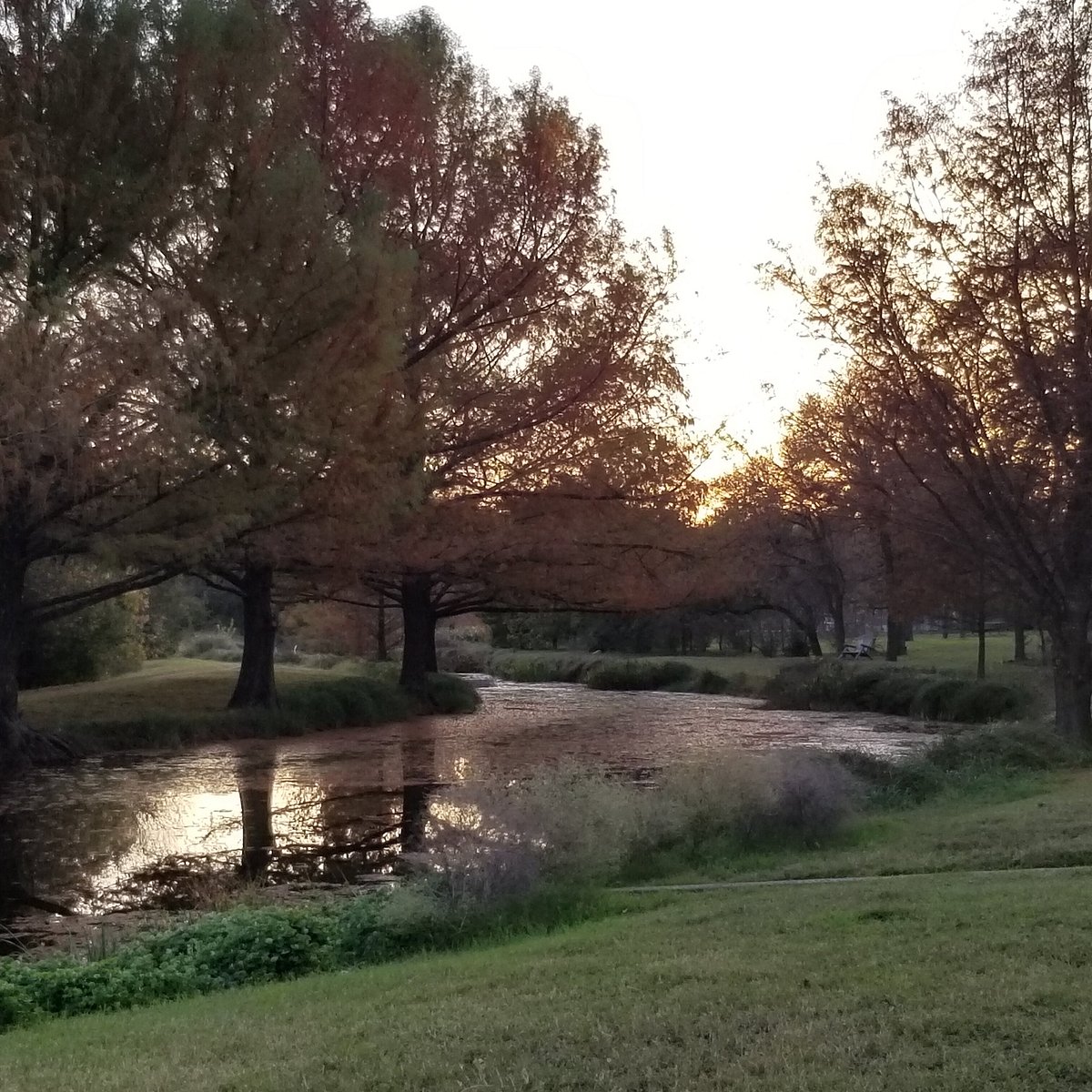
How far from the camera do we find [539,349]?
82.8ft

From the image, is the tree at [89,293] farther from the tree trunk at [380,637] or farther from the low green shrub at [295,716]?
the tree trunk at [380,637]

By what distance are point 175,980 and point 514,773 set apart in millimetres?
10678

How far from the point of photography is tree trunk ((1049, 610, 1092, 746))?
1803 centimetres

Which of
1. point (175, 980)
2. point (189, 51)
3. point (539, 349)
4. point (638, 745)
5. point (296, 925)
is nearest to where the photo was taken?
point (175, 980)

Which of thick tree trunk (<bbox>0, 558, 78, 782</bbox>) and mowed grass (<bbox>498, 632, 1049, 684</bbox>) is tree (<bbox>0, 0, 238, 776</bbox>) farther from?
mowed grass (<bbox>498, 632, 1049, 684</bbox>)

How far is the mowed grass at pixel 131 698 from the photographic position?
22.9 metres

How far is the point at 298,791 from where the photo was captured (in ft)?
57.9

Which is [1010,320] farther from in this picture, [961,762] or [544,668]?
[544,668]

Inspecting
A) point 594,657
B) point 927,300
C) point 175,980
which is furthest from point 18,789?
point 594,657

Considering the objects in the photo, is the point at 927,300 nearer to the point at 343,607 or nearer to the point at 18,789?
the point at 18,789

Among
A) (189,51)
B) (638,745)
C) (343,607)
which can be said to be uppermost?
(189,51)

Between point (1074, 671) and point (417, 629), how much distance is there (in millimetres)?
19032

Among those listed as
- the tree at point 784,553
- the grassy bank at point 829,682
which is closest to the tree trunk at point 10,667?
the tree at point 784,553

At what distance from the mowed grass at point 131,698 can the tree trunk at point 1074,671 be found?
1669 cm
